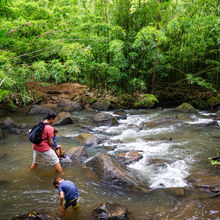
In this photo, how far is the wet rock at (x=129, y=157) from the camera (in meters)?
5.85

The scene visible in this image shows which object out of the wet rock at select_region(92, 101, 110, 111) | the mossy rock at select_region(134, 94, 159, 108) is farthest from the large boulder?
the mossy rock at select_region(134, 94, 159, 108)

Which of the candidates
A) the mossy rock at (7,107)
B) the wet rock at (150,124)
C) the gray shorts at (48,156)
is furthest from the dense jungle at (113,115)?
the gray shorts at (48,156)

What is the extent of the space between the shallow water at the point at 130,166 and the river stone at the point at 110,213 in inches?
8.3

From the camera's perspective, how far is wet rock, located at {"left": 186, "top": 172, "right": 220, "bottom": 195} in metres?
4.36

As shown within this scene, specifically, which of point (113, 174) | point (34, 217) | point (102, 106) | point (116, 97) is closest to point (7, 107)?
point (102, 106)

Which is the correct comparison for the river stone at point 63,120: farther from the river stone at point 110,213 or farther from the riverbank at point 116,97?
the river stone at point 110,213

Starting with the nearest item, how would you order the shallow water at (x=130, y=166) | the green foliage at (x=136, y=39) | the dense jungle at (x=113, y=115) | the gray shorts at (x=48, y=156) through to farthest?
the shallow water at (x=130, y=166)
the dense jungle at (x=113, y=115)
the gray shorts at (x=48, y=156)
the green foliage at (x=136, y=39)

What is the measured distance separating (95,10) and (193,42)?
6916 mm

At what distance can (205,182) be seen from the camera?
15.0 feet

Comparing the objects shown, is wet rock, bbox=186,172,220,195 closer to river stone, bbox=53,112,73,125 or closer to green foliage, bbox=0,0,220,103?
river stone, bbox=53,112,73,125

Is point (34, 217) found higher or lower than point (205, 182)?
higher

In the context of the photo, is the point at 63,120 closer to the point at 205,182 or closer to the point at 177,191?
the point at 177,191

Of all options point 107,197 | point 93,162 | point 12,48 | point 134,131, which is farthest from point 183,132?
point 12,48

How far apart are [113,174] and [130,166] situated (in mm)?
983
